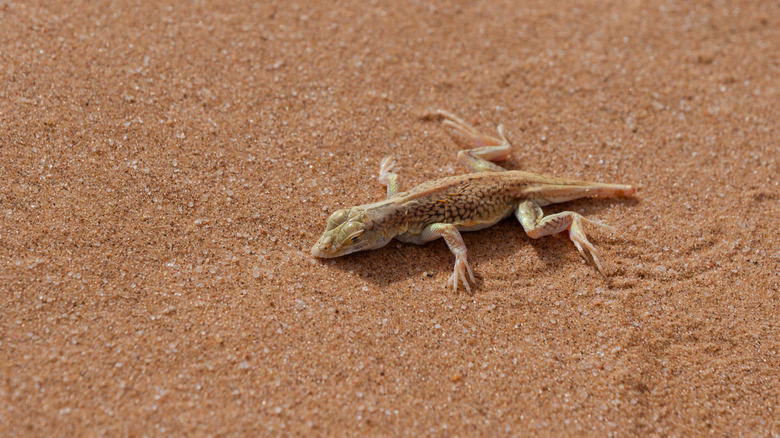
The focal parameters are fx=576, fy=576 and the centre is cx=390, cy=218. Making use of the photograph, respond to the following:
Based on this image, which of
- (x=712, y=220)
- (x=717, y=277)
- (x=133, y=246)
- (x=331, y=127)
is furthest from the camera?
(x=331, y=127)

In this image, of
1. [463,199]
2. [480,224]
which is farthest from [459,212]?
[480,224]

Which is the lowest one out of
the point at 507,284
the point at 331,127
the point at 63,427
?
the point at 63,427

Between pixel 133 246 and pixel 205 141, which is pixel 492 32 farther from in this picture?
pixel 133 246

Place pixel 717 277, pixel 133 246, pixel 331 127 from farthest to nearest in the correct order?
pixel 331 127 < pixel 717 277 < pixel 133 246

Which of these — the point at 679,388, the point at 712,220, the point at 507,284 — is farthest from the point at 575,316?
the point at 712,220

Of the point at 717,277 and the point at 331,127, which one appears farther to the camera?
the point at 331,127

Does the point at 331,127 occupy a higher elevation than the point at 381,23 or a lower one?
lower
